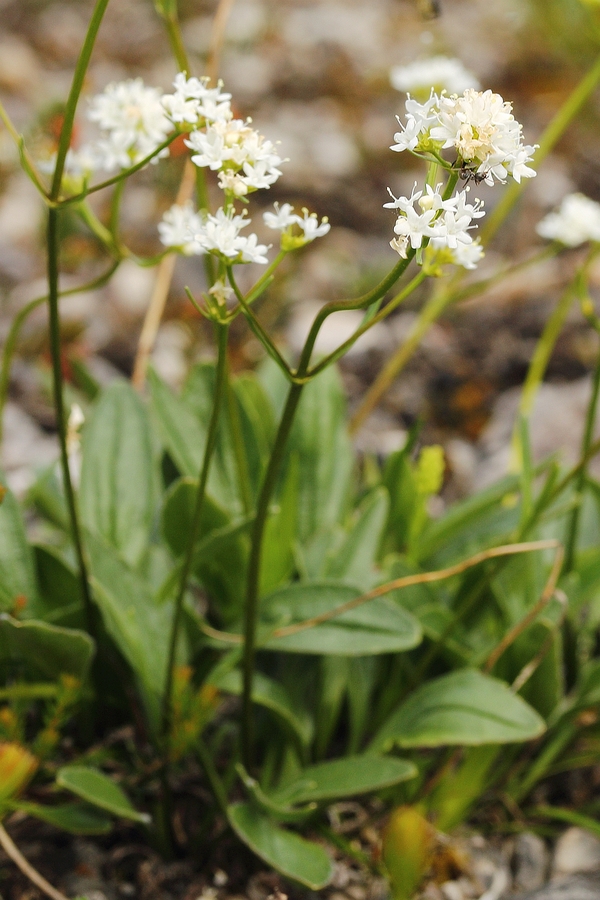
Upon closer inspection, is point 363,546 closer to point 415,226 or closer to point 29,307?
point 29,307

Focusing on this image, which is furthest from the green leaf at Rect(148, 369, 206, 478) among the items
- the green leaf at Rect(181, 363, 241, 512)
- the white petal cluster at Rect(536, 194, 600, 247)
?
the white petal cluster at Rect(536, 194, 600, 247)

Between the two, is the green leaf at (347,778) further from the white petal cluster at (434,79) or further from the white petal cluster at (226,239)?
the white petal cluster at (434,79)

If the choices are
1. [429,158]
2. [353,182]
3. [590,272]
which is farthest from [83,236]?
[429,158]

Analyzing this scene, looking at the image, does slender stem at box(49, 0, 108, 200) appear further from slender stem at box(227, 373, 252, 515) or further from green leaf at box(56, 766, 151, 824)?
green leaf at box(56, 766, 151, 824)

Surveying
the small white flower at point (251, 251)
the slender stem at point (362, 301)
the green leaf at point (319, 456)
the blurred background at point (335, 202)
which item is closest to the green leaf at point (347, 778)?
the green leaf at point (319, 456)

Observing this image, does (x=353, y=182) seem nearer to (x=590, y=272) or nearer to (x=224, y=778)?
(x=590, y=272)

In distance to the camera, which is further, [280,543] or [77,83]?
[280,543]

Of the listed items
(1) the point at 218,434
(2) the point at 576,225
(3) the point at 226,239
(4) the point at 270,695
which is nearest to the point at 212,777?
(4) the point at 270,695
